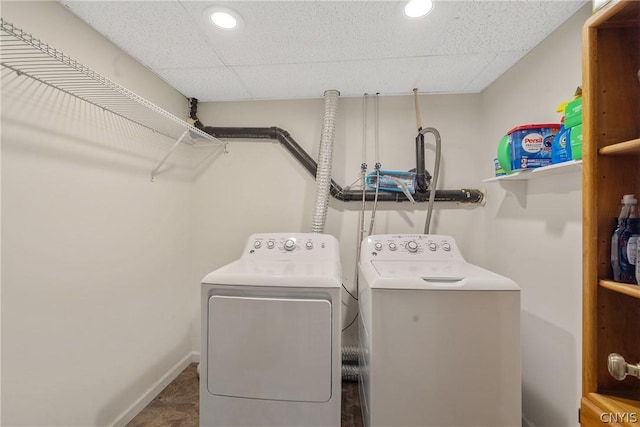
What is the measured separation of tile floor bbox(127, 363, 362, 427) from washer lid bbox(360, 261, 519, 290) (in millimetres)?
1061

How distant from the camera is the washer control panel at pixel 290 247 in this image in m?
1.76

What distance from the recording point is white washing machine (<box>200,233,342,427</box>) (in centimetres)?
123

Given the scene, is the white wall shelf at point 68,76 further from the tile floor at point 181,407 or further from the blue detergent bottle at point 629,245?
the blue detergent bottle at point 629,245

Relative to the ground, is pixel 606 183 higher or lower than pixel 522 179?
lower

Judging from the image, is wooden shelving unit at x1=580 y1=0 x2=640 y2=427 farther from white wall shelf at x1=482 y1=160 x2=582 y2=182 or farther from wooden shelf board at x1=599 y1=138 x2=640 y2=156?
white wall shelf at x1=482 y1=160 x2=582 y2=182

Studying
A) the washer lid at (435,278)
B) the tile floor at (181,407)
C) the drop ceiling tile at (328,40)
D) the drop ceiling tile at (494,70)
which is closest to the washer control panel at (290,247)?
the washer lid at (435,278)

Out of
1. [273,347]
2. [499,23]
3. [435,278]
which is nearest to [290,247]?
[273,347]

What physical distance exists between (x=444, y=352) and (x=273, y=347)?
2.60 ft

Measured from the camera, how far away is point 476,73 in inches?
73.4

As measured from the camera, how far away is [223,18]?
1.32 m

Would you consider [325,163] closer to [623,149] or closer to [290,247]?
[290,247]

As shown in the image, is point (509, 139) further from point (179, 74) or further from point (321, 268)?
point (179, 74)

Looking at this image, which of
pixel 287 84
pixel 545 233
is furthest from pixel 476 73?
pixel 287 84

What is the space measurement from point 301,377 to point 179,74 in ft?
7.04
